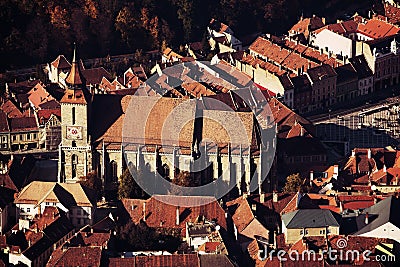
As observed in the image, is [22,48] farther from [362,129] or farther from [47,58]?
[362,129]

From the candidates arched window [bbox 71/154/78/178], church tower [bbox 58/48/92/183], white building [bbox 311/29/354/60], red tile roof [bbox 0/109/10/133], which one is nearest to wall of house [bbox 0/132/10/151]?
red tile roof [bbox 0/109/10/133]

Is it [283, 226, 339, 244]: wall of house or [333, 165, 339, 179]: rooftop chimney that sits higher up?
[333, 165, 339, 179]: rooftop chimney

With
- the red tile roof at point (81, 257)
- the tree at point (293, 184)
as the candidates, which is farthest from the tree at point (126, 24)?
the red tile roof at point (81, 257)

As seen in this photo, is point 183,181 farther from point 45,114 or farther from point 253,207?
point 45,114

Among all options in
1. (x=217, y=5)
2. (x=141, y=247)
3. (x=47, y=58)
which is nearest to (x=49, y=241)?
(x=141, y=247)

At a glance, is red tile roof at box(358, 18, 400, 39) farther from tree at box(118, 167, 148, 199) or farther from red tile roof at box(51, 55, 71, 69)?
tree at box(118, 167, 148, 199)

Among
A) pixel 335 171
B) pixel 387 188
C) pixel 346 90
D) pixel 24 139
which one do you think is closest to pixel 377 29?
pixel 346 90
